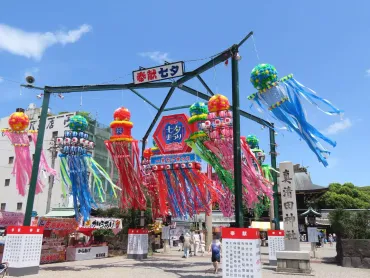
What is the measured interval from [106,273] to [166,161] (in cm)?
511

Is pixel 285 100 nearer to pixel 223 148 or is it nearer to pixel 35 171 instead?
pixel 223 148

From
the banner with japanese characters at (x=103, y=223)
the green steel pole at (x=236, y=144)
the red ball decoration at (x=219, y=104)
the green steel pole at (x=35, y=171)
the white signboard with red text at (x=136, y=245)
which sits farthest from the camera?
the banner with japanese characters at (x=103, y=223)

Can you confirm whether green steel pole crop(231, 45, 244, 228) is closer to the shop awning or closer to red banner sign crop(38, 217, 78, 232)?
red banner sign crop(38, 217, 78, 232)

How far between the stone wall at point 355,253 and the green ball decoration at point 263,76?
8.91 metres

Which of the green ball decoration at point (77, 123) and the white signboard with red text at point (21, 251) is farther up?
the green ball decoration at point (77, 123)

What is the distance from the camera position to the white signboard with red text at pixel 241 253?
8969 millimetres

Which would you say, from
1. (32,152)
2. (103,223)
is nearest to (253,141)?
(103,223)

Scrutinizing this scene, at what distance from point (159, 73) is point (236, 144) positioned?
5128 mm

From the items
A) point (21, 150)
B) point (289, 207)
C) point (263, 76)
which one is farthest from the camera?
point (21, 150)

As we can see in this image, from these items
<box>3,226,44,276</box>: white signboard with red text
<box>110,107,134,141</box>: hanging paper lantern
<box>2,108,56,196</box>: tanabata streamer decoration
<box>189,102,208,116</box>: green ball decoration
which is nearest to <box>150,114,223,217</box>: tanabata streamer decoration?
<box>189,102,208,116</box>: green ball decoration

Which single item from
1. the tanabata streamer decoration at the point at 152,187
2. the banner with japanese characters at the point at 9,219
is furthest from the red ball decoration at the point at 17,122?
the tanabata streamer decoration at the point at 152,187

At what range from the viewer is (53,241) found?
16453 mm

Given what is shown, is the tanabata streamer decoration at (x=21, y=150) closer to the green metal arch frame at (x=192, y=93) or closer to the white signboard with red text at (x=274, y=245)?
the green metal arch frame at (x=192, y=93)

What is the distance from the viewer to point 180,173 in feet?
47.0
